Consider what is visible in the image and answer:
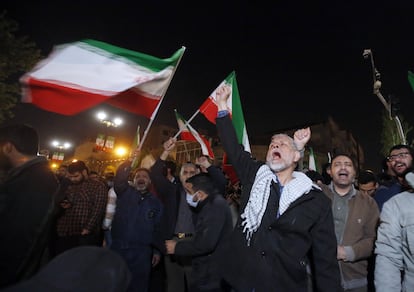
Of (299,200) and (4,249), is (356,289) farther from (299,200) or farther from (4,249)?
(4,249)

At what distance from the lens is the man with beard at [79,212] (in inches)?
239

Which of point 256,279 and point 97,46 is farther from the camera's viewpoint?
point 97,46

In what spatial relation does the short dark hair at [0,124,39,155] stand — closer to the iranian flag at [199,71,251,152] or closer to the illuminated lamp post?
the iranian flag at [199,71,251,152]

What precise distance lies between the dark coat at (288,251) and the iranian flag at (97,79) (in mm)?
2549

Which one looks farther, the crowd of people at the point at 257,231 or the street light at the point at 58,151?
the street light at the point at 58,151

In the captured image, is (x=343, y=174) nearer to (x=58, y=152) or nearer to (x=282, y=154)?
(x=282, y=154)

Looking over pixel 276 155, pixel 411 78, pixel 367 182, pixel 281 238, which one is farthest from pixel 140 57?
pixel 367 182

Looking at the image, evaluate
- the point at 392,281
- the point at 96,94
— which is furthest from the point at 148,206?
the point at 392,281

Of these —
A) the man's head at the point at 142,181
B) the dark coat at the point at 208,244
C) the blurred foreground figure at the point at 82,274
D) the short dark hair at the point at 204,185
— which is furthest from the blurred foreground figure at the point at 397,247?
the man's head at the point at 142,181

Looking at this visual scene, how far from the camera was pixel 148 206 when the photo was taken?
18.3 ft

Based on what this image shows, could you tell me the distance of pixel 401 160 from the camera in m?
4.51

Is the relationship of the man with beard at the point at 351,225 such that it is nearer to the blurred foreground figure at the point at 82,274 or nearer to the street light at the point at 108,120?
the blurred foreground figure at the point at 82,274

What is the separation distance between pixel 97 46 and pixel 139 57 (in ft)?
1.99

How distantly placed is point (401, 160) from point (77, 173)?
6106 mm
